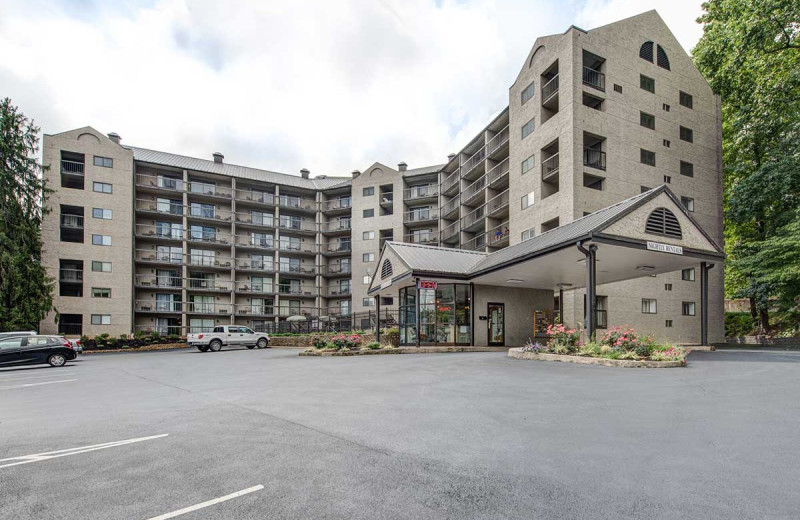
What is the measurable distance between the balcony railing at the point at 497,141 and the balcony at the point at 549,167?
7.12m

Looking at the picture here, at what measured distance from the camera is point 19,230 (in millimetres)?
28188

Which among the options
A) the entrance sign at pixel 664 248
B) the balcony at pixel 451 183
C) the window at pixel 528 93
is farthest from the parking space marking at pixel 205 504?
the balcony at pixel 451 183

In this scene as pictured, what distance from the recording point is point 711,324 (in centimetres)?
2845

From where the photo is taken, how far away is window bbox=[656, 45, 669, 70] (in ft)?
95.0

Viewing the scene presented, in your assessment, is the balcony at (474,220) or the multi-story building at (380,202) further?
the balcony at (474,220)

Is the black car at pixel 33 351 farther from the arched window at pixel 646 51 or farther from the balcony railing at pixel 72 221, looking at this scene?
the arched window at pixel 646 51

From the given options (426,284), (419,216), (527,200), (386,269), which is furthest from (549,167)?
(419,216)

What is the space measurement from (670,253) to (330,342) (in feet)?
50.3

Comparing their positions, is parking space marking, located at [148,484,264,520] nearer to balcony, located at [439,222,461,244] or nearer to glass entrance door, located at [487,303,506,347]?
glass entrance door, located at [487,303,506,347]

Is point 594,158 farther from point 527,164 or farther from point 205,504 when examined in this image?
point 205,504

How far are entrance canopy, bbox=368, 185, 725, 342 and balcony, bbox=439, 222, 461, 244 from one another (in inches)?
808

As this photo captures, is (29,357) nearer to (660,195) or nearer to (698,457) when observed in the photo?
(698,457)

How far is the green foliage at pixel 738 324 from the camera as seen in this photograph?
32281 mm

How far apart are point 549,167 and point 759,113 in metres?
14.1
